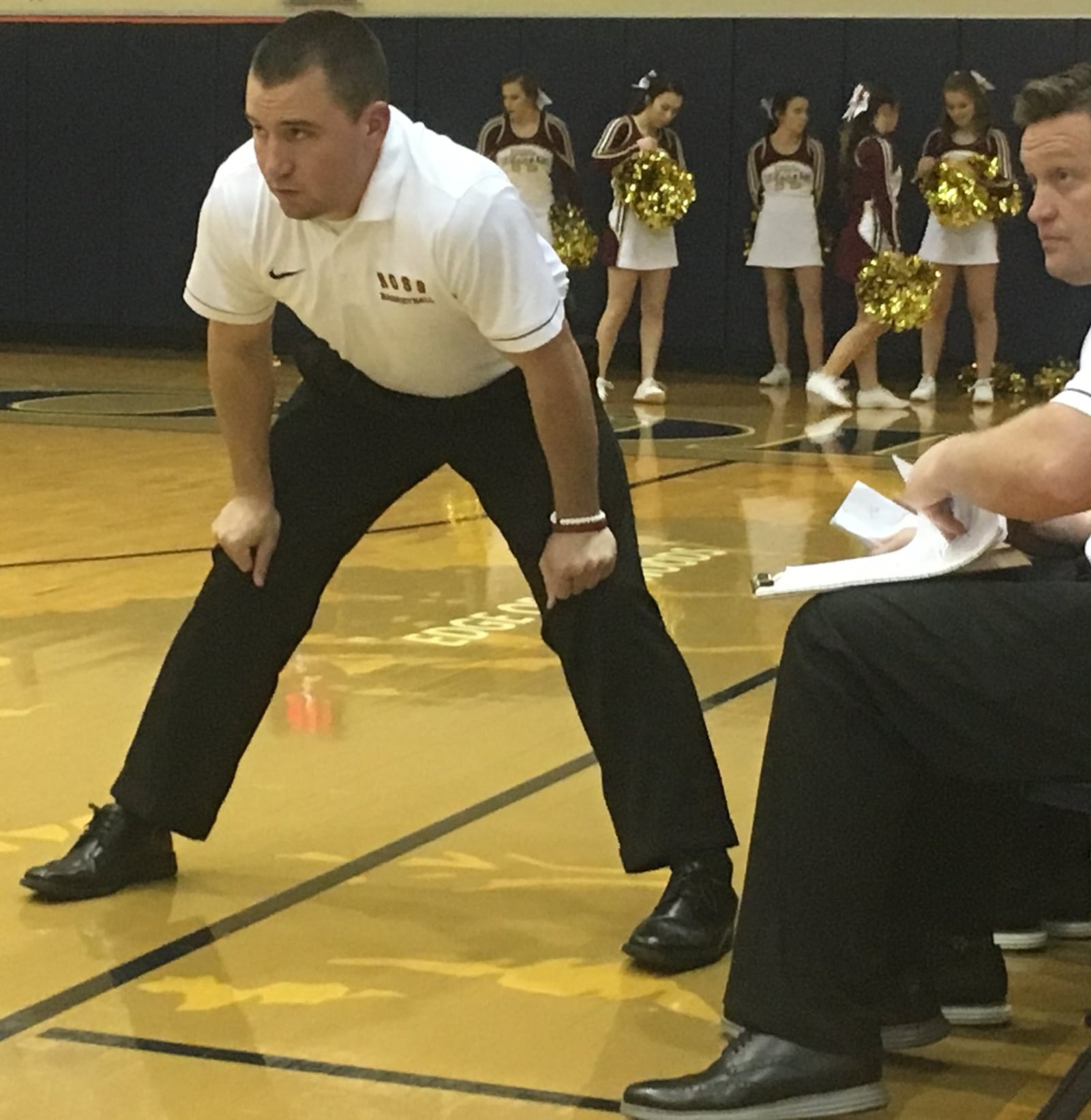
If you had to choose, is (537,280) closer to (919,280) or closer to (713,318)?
(919,280)

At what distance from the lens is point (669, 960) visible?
3367 millimetres

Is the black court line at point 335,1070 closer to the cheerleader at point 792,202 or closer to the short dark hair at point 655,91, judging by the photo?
the short dark hair at point 655,91

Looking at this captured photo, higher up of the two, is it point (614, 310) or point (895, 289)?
point (895, 289)

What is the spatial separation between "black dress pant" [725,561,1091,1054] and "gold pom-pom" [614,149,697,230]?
973 centimetres

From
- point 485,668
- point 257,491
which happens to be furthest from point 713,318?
point 257,491

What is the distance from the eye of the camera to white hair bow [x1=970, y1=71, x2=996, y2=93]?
1196 centimetres

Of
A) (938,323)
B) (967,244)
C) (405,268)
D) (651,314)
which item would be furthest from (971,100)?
(405,268)

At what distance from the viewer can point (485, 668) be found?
17.8 ft

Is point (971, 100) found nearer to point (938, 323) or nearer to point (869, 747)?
point (938, 323)

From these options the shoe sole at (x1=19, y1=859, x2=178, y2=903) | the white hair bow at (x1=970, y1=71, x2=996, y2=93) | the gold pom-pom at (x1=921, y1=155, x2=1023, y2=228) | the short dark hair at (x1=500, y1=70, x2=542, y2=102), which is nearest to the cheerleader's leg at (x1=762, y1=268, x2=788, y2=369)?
the gold pom-pom at (x1=921, y1=155, x2=1023, y2=228)

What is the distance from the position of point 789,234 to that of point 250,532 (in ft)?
31.2

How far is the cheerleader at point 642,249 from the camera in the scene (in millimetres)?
12297

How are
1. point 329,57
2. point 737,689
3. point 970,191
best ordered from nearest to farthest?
point 329,57 < point 737,689 < point 970,191

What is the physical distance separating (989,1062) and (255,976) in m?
1.11
